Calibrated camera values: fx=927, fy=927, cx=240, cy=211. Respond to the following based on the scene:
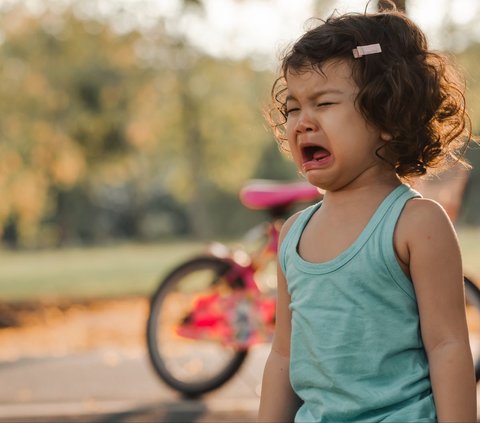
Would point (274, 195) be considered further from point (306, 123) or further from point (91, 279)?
point (91, 279)

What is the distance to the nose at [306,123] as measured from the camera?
1.84 m

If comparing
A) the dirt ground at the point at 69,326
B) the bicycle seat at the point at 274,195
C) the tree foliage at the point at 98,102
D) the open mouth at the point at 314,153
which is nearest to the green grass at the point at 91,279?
the dirt ground at the point at 69,326

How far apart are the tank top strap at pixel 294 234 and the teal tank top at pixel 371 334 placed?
0.42ft

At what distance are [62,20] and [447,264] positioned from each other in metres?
22.7

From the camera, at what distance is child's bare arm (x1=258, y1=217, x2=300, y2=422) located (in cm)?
203

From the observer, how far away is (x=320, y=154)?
73.8 inches

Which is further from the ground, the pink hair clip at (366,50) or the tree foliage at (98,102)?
the tree foliage at (98,102)

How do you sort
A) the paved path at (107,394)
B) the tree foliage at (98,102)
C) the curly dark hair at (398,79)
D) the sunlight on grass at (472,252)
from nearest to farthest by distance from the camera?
→ the curly dark hair at (398,79) → the paved path at (107,394) → the sunlight on grass at (472,252) → the tree foliage at (98,102)

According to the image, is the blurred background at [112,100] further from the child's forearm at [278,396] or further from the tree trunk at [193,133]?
the child's forearm at [278,396]

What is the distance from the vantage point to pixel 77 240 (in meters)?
52.8

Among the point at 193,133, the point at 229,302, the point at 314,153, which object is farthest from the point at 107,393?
the point at 193,133

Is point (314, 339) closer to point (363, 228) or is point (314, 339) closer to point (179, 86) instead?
point (363, 228)

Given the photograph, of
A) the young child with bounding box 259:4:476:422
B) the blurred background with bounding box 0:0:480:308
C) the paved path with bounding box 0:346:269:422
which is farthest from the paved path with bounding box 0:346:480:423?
the blurred background with bounding box 0:0:480:308

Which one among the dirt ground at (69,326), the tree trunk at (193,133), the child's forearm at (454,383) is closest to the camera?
the child's forearm at (454,383)
